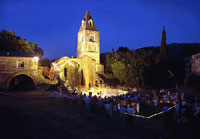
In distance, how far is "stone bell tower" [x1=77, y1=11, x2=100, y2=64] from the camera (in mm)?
41062

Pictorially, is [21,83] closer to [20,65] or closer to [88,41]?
[20,65]

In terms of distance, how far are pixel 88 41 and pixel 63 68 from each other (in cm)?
1221

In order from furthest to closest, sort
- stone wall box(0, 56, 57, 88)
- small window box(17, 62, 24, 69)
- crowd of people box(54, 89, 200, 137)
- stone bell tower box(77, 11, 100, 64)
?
1. stone bell tower box(77, 11, 100, 64)
2. small window box(17, 62, 24, 69)
3. stone wall box(0, 56, 57, 88)
4. crowd of people box(54, 89, 200, 137)

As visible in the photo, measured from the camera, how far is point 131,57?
32.9m

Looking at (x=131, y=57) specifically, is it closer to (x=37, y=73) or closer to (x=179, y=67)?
(x=179, y=67)

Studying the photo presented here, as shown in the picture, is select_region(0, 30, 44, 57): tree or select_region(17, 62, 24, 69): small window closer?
select_region(17, 62, 24, 69): small window

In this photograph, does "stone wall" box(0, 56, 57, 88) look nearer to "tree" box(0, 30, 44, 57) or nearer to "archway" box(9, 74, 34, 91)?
"archway" box(9, 74, 34, 91)

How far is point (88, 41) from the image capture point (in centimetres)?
4144

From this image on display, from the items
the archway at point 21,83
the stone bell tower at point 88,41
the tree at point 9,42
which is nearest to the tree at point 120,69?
the stone bell tower at point 88,41

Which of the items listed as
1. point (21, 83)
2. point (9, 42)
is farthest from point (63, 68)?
point (9, 42)

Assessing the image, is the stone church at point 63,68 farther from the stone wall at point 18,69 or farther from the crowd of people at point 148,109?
the crowd of people at point 148,109

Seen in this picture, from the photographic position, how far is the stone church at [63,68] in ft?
71.2

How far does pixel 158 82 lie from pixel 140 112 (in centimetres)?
1649

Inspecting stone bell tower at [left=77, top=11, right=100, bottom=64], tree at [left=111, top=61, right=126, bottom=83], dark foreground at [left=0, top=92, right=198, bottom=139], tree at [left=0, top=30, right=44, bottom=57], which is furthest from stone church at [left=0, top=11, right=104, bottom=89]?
dark foreground at [left=0, top=92, right=198, bottom=139]
